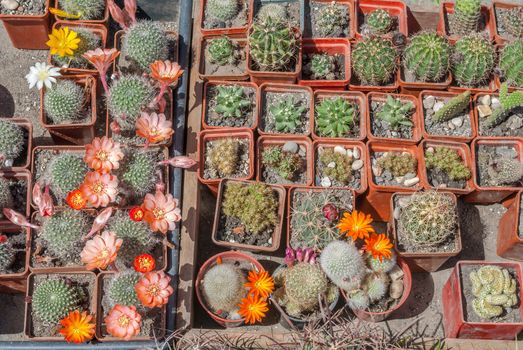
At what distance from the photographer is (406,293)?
14.9 feet

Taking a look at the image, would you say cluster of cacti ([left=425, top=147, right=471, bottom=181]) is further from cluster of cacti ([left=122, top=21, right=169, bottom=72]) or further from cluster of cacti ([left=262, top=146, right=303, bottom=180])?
cluster of cacti ([left=122, top=21, right=169, bottom=72])

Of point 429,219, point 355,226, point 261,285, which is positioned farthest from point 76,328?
point 429,219

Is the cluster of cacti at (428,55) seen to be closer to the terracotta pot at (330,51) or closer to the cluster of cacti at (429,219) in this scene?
the terracotta pot at (330,51)

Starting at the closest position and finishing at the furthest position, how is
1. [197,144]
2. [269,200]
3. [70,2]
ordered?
[269,200]
[197,144]
[70,2]

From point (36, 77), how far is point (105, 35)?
2.47 ft

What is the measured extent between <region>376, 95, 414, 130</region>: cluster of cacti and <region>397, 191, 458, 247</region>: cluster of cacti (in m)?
0.64

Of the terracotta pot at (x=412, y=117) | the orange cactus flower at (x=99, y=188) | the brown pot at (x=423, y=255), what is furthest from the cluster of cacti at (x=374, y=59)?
the orange cactus flower at (x=99, y=188)

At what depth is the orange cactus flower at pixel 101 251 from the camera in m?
4.17

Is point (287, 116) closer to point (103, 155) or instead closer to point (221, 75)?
point (221, 75)

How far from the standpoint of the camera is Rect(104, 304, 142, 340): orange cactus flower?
4137 millimetres

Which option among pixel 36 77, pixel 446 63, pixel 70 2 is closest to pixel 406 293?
pixel 446 63

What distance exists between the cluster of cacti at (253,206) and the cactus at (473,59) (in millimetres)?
1779

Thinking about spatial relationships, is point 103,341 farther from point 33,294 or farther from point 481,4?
point 481,4

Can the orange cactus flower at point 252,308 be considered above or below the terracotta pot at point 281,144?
below
